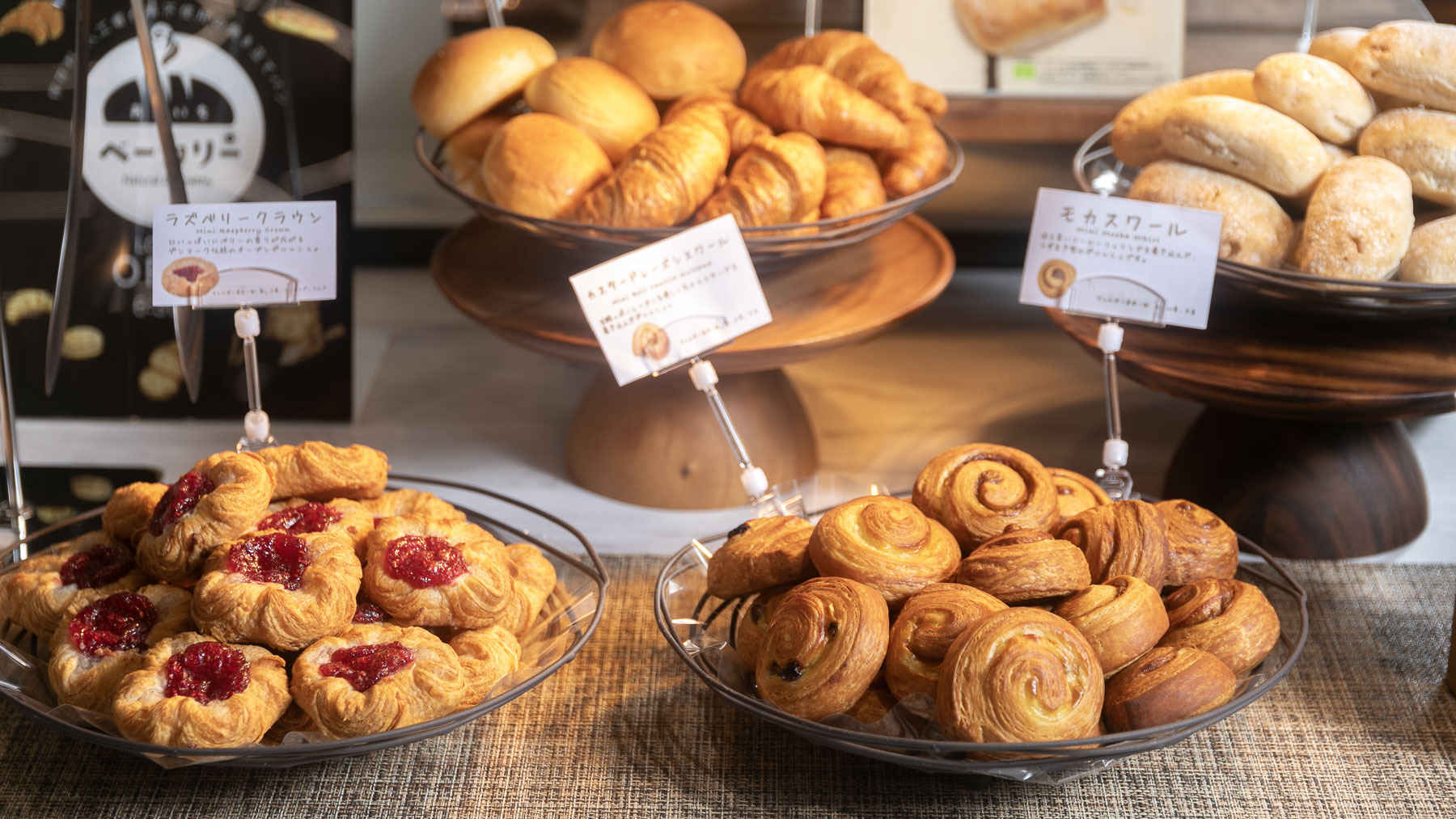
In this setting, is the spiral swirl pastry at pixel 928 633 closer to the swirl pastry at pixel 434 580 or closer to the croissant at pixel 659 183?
the swirl pastry at pixel 434 580

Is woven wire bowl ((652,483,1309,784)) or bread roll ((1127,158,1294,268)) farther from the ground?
bread roll ((1127,158,1294,268))

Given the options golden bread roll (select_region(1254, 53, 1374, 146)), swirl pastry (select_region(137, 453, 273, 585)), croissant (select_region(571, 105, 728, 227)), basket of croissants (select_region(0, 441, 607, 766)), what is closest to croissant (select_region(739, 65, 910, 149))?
croissant (select_region(571, 105, 728, 227))

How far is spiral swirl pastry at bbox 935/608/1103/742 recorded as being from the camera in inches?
28.6

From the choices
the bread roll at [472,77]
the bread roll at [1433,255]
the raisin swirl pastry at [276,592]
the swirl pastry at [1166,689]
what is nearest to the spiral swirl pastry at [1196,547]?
the swirl pastry at [1166,689]

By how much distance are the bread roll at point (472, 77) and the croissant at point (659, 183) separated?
22 cm

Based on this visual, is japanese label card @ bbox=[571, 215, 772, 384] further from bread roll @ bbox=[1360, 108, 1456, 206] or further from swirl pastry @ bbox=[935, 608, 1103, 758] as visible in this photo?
bread roll @ bbox=[1360, 108, 1456, 206]

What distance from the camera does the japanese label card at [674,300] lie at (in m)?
1.05

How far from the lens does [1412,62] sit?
112cm

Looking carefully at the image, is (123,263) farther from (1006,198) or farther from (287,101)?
(1006,198)

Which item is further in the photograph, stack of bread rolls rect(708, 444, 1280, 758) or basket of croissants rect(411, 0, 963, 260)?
basket of croissants rect(411, 0, 963, 260)

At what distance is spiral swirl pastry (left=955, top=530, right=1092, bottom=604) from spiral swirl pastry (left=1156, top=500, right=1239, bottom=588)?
0.11 meters

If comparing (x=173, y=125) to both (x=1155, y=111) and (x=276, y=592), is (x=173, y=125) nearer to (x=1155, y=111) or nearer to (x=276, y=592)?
(x=276, y=592)

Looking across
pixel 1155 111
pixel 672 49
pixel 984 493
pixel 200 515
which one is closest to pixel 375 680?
pixel 200 515

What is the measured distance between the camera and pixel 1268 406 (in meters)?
1.15
